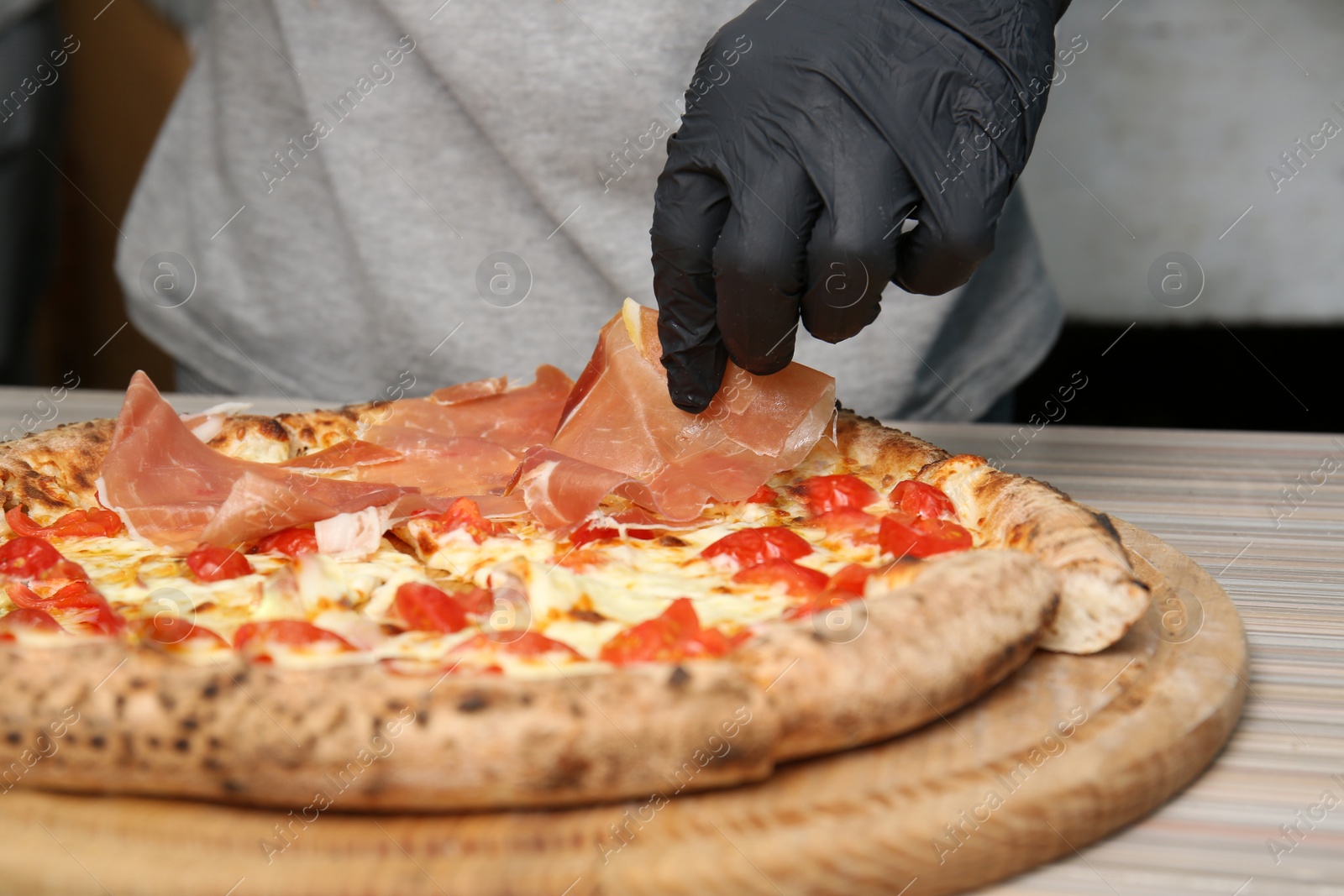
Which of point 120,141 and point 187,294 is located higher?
point 120,141

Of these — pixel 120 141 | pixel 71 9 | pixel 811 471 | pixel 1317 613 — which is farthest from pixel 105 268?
pixel 1317 613

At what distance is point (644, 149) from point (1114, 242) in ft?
13.9

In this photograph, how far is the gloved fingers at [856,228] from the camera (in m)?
1.51

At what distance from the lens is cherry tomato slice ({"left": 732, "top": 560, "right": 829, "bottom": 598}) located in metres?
1.45

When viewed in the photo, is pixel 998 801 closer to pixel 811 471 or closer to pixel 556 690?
pixel 556 690

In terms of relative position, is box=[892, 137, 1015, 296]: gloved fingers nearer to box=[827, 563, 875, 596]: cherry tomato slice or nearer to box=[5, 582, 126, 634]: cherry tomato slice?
box=[827, 563, 875, 596]: cherry tomato slice

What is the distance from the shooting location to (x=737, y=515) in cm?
176

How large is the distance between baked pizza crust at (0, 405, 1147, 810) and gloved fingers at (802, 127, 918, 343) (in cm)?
47

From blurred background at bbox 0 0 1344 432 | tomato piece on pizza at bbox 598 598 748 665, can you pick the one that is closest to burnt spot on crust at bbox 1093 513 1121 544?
tomato piece on pizza at bbox 598 598 748 665

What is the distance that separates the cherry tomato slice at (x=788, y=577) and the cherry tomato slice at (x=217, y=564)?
66 cm

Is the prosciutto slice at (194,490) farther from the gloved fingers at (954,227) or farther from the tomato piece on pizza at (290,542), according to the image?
the gloved fingers at (954,227)

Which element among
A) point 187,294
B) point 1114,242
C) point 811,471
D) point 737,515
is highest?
point 187,294

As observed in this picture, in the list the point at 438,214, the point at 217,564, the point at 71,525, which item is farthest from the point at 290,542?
the point at 438,214

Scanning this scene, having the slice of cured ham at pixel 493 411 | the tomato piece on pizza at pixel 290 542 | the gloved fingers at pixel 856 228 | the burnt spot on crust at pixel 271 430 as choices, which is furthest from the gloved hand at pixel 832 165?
the burnt spot on crust at pixel 271 430
